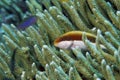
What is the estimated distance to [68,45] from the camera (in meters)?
1.98

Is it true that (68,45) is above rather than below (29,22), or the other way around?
below

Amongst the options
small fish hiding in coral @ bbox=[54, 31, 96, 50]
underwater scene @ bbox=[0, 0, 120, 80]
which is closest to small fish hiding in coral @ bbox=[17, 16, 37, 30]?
underwater scene @ bbox=[0, 0, 120, 80]

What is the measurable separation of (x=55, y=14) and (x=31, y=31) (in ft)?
1.00

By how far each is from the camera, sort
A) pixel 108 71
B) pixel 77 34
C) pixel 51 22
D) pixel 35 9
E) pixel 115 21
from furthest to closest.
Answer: pixel 35 9 → pixel 51 22 → pixel 115 21 → pixel 77 34 → pixel 108 71

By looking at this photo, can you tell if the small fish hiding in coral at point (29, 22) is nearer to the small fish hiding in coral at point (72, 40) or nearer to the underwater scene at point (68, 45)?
the underwater scene at point (68, 45)

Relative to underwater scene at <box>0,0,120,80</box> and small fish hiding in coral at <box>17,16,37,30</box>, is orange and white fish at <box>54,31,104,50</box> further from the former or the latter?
small fish hiding in coral at <box>17,16,37,30</box>

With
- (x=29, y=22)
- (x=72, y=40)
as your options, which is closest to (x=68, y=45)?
(x=72, y=40)

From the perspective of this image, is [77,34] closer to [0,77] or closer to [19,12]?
[0,77]

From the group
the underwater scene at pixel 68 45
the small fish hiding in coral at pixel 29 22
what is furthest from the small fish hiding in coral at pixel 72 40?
the small fish hiding in coral at pixel 29 22

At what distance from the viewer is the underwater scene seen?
1.88 m

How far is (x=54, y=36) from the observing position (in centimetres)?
250

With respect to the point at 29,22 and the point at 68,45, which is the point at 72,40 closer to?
the point at 68,45

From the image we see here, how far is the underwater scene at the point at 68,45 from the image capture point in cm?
188

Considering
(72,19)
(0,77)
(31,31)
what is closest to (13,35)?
(31,31)
